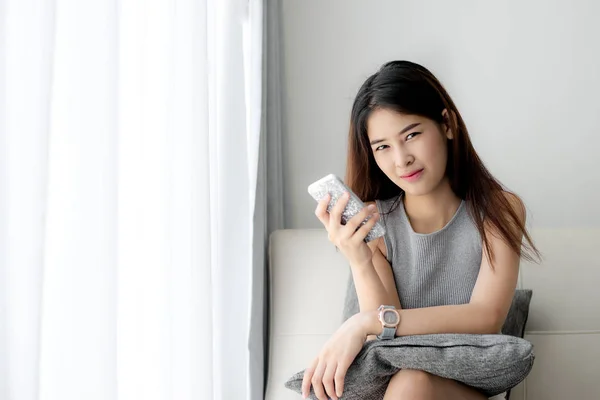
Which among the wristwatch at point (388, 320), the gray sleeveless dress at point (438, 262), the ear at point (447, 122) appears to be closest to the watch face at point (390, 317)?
the wristwatch at point (388, 320)

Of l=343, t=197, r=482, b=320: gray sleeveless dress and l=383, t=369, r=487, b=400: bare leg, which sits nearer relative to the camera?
l=383, t=369, r=487, b=400: bare leg

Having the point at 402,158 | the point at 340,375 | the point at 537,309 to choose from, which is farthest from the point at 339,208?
the point at 537,309

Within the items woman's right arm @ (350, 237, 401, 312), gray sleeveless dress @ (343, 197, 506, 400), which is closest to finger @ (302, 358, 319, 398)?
woman's right arm @ (350, 237, 401, 312)

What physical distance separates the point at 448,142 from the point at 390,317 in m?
0.41

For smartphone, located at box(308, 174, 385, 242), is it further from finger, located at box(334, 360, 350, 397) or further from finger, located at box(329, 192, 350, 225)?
finger, located at box(334, 360, 350, 397)

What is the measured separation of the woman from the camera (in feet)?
4.18

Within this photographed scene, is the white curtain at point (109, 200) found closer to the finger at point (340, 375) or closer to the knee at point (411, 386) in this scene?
the finger at point (340, 375)

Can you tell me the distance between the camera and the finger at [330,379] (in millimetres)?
1192

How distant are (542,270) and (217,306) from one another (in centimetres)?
89

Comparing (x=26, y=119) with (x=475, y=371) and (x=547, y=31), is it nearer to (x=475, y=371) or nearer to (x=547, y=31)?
(x=475, y=371)

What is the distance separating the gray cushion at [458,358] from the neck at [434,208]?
43 cm

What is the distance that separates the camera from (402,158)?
1365 mm

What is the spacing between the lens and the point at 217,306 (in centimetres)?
155

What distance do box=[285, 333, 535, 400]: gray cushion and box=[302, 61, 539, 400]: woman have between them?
30mm
